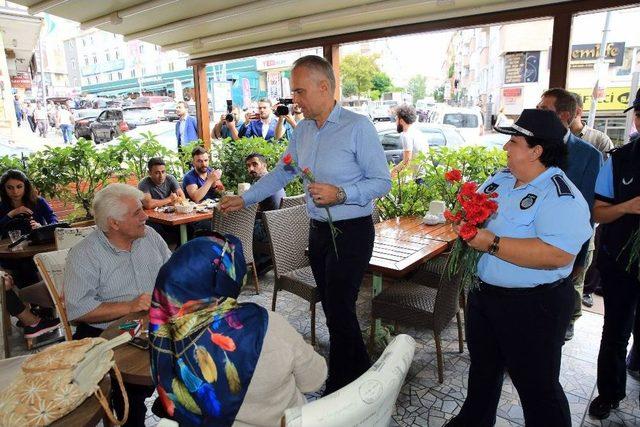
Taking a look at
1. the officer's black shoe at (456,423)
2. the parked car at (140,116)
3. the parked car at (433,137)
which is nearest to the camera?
the officer's black shoe at (456,423)

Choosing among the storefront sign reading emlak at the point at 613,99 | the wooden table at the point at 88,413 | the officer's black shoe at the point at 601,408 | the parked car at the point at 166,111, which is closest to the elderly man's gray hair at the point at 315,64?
the wooden table at the point at 88,413

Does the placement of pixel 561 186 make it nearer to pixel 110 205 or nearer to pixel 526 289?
pixel 526 289

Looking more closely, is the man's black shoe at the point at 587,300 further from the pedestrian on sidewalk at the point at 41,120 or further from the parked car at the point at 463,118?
the pedestrian on sidewalk at the point at 41,120

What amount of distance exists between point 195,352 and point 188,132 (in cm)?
652

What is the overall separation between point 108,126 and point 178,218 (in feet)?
40.2

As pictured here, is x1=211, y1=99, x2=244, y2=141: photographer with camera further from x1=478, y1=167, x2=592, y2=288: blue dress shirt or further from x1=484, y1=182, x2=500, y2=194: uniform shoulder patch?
x1=478, y1=167, x2=592, y2=288: blue dress shirt

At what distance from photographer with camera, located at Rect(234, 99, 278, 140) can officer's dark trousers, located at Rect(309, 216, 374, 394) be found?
173 inches

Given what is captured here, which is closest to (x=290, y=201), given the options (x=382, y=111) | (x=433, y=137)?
(x=433, y=137)

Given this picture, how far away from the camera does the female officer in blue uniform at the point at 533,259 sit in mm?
1437

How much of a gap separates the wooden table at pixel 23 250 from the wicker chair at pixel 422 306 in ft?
8.47

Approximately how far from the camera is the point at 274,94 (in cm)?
1384

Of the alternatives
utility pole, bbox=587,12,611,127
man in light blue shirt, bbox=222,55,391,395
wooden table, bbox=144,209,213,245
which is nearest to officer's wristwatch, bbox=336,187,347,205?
man in light blue shirt, bbox=222,55,391,395

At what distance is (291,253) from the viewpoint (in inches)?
129

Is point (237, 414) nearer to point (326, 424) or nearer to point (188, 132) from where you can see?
point (326, 424)
